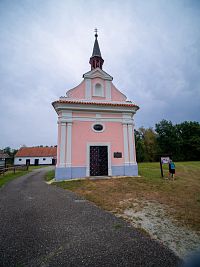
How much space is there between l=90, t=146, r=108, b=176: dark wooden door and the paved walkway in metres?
6.89

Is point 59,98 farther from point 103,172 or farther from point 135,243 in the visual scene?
point 135,243

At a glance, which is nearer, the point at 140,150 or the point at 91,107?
the point at 91,107

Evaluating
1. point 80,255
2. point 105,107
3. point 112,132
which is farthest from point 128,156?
point 80,255

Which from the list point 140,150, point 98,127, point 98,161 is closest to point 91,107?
point 98,127

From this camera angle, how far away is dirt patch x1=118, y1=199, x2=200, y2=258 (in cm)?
305

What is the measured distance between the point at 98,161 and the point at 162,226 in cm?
838

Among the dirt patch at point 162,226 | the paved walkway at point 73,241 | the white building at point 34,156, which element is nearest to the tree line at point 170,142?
the white building at point 34,156

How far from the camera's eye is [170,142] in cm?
4347

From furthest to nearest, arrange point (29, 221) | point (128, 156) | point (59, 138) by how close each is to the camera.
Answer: point (128, 156) < point (59, 138) < point (29, 221)

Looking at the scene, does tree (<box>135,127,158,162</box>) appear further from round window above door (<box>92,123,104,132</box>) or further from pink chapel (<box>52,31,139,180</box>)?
round window above door (<box>92,123,104,132</box>)

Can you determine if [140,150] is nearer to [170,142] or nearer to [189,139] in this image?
[170,142]

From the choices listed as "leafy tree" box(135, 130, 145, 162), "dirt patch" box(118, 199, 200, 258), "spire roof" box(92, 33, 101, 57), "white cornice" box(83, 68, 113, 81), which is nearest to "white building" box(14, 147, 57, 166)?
"leafy tree" box(135, 130, 145, 162)

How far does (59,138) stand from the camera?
38.4 ft

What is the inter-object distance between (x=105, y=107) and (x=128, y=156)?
4412 mm
